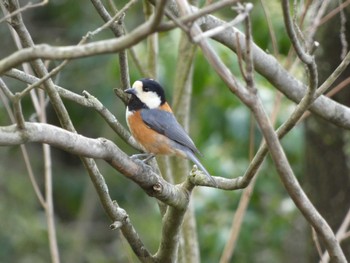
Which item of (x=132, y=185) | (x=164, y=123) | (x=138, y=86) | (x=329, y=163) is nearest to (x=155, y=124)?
(x=164, y=123)

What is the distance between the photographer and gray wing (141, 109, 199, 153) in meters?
4.10

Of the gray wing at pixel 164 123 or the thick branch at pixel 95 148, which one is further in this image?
the gray wing at pixel 164 123

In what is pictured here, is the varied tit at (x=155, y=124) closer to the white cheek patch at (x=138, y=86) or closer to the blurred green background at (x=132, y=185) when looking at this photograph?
the white cheek patch at (x=138, y=86)

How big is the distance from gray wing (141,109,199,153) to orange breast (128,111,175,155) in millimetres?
26

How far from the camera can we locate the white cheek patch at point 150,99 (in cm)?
415

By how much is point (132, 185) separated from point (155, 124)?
5.45m

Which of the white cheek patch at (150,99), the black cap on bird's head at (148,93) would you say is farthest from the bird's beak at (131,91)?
the white cheek patch at (150,99)

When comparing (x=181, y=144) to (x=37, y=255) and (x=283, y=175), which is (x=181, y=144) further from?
(x=37, y=255)

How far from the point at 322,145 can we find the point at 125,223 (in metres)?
2.22

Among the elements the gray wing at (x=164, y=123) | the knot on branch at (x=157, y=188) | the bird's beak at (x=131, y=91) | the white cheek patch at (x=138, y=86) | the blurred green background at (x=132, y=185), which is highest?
the bird's beak at (x=131, y=91)

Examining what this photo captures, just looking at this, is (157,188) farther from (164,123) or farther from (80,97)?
(164,123)

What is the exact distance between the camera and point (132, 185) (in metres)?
9.59

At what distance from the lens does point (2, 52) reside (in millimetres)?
9141

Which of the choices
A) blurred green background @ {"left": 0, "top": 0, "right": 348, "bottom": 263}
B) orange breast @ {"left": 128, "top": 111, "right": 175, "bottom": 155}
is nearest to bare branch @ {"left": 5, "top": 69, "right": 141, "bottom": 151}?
orange breast @ {"left": 128, "top": 111, "right": 175, "bottom": 155}
